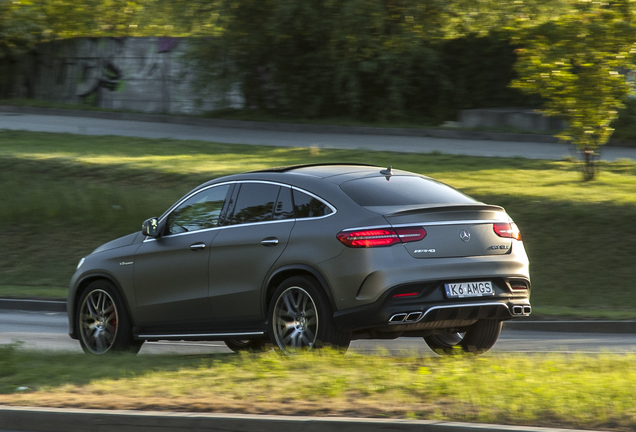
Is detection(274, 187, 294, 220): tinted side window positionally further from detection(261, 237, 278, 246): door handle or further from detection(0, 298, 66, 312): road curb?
detection(0, 298, 66, 312): road curb

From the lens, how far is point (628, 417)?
16.1ft

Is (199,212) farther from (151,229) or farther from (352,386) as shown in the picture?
(352,386)

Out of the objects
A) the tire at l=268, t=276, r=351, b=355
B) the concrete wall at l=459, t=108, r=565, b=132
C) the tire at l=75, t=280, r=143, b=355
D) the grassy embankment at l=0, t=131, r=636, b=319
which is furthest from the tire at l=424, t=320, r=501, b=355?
the concrete wall at l=459, t=108, r=565, b=132

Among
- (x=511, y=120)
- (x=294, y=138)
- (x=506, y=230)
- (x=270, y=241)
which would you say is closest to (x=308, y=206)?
(x=270, y=241)

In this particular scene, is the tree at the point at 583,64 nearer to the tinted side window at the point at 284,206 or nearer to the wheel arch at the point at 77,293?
the tinted side window at the point at 284,206

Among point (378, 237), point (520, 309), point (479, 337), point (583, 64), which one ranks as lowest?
point (479, 337)

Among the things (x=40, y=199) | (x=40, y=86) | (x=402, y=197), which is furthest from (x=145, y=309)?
(x=40, y=86)

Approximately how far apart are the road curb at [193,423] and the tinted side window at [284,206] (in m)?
2.58

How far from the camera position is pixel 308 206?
24.4ft

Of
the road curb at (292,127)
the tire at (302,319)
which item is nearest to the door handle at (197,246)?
the tire at (302,319)

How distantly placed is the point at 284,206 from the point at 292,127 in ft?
71.4

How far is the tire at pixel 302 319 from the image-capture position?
7078 mm

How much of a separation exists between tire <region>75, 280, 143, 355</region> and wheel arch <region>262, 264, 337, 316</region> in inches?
69.1

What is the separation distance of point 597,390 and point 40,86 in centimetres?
3634
